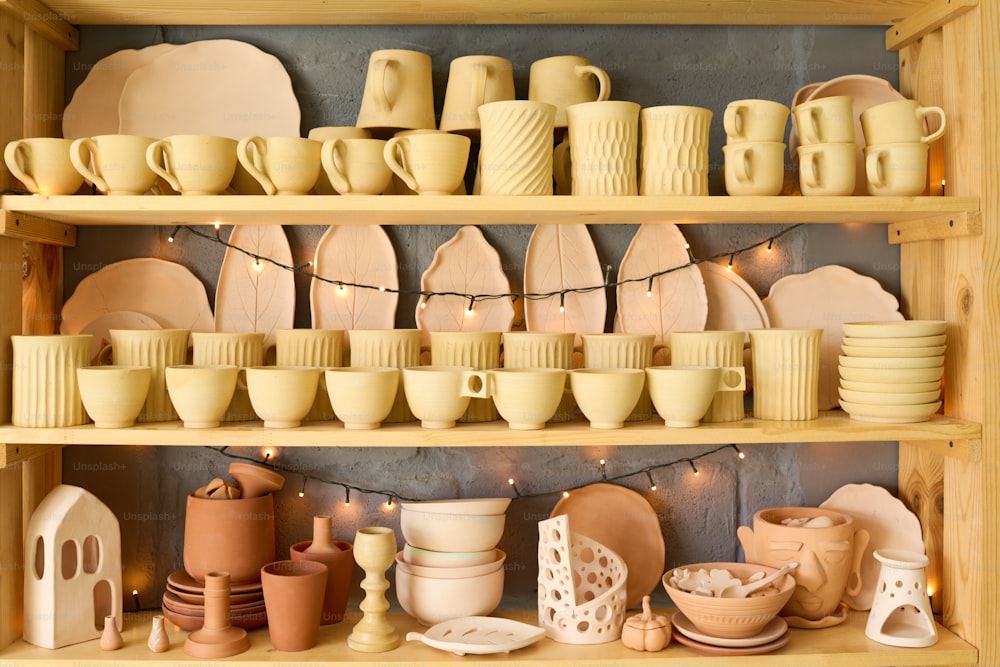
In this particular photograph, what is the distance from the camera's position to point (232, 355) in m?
1.48

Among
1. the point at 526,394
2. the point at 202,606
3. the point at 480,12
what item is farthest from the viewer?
the point at 480,12

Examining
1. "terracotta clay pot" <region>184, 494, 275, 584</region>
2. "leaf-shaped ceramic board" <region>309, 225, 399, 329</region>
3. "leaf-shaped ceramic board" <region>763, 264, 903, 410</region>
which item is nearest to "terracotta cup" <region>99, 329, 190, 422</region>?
"terracotta clay pot" <region>184, 494, 275, 584</region>

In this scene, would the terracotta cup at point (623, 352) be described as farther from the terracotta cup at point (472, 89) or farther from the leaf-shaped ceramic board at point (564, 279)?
the terracotta cup at point (472, 89)

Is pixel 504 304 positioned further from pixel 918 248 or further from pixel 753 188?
pixel 918 248

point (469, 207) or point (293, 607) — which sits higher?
point (469, 207)

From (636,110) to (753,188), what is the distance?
0.23m

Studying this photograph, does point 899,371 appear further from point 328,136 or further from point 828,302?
point 328,136

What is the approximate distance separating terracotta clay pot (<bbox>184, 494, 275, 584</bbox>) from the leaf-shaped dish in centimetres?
30

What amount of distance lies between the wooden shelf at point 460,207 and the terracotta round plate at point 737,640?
670 millimetres

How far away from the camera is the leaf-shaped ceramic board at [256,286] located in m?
1.63

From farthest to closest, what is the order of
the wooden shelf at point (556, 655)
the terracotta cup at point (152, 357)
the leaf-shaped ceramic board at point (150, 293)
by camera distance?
the leaf-shaped ceramic board at point (150, 293) → the terracotta cup at point (152, 357) → the wooden shelf at point (556, 655)

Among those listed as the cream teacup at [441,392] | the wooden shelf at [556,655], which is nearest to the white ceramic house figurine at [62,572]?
the wooden shelf at [556,655]

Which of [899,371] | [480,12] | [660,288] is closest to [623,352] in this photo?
[660,288]

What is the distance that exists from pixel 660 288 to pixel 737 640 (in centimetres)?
63
